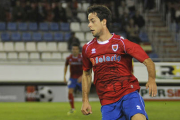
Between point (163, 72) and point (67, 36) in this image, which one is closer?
point (163, 72)

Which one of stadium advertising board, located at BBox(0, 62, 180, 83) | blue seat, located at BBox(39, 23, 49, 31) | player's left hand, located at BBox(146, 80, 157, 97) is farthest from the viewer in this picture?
blue seat, located at BBox(39, 23, 49, 31)

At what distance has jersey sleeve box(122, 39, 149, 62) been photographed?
428 cm

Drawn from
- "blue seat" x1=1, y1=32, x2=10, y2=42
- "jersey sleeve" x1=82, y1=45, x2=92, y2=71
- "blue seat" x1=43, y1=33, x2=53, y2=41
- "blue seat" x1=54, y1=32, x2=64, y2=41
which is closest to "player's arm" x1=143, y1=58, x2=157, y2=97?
"jersey sleeve" x1=82, y1=45, x2=92, y2=71

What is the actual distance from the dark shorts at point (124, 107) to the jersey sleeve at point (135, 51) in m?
0.48

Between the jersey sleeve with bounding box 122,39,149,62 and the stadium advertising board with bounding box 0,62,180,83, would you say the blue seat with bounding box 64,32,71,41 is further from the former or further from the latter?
the jersey sleeve with bounding box 122,39,149,62

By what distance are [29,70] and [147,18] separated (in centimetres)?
851

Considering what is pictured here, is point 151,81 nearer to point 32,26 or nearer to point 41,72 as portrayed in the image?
point 41,72

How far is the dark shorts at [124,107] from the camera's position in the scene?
14.0 feet

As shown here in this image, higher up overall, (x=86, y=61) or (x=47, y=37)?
(x=86, y=61)

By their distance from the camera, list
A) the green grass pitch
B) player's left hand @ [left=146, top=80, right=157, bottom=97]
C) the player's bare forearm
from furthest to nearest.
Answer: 1. the green grass pitch
2. the player's bare forearm
3. player's left hand @ [left=146, top=80, right=157, bottom=97]

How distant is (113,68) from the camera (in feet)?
14.7

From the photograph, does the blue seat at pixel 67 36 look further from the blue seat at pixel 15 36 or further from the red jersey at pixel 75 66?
the red jersey at pixel 75 66

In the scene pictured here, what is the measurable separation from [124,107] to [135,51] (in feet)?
2.29

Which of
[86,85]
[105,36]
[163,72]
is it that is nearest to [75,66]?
[163,72]
